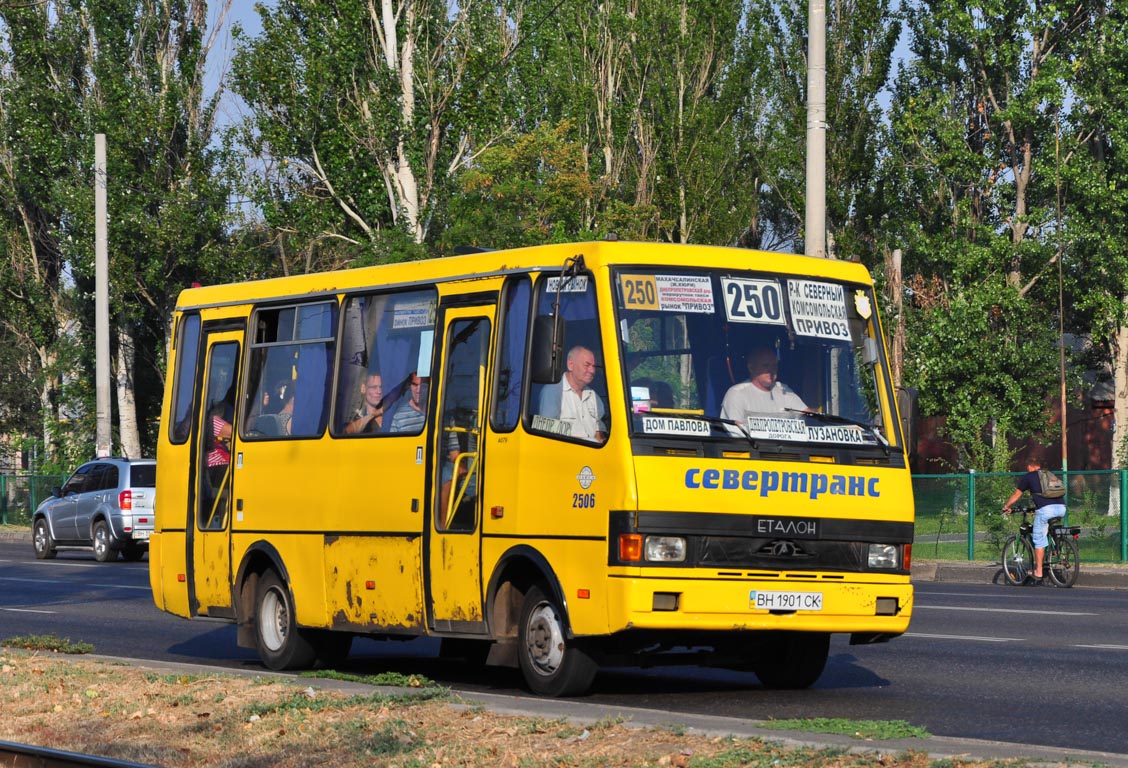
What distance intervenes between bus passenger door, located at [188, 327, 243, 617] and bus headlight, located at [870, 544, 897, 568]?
17.5ft

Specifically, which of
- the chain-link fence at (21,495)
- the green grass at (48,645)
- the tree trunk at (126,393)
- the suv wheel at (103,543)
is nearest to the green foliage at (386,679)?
the green grass at (48,645)

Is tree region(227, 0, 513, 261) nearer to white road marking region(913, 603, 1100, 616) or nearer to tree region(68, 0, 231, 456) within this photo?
tree region(68, 0, 231, 456)

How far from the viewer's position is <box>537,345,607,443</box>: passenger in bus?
37.2 ft

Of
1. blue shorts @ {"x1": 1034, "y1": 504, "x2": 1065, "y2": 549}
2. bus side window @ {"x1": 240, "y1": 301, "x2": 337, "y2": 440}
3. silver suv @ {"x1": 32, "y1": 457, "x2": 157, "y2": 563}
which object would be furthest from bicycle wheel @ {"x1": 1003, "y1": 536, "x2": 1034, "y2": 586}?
silver suv @ {"x1": 32, "y1": 457, "x2": 157, "y2": 563}

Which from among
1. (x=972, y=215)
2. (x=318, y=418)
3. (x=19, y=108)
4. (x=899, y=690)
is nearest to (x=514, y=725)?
(x=899, y=690)

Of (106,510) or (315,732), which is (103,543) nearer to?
(106,510)

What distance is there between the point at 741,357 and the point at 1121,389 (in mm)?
40281

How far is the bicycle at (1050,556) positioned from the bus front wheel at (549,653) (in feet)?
49.3

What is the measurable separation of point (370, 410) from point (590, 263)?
254 centimetres

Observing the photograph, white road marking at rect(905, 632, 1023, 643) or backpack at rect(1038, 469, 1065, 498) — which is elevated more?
backpack at rect(1038, 469, 1065, 498)

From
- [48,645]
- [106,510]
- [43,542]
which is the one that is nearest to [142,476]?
[106,510]

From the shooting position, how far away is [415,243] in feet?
135

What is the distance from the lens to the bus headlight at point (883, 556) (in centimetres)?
1178

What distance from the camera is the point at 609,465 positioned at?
11.1 meters
